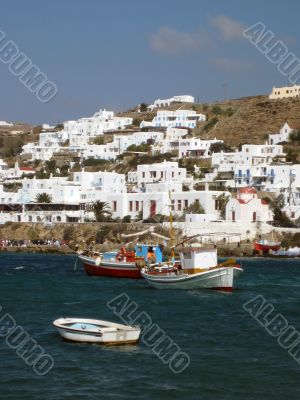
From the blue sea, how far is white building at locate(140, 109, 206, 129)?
97881 millimetres

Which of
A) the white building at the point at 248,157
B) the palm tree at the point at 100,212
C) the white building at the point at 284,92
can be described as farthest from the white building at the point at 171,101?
the palm tree at the point at 100,212

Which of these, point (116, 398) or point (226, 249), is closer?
point (116, 398)

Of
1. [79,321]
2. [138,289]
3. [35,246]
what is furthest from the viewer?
[35,246]

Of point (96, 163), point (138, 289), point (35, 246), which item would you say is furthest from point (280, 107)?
point (138, 289)

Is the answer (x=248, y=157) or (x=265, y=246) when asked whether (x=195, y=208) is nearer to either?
(x=265, y=246)

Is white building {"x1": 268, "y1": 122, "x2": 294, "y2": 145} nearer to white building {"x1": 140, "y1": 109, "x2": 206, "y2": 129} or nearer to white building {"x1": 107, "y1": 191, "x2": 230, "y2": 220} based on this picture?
white building {"x1": 140, "y1": 109, "x2": 206, "y2": 129}

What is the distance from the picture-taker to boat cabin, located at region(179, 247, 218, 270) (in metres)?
44.9

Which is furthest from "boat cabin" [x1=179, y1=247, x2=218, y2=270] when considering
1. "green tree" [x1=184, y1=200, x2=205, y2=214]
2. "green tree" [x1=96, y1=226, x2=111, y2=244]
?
"green tree" [x1=96, y1=226, x2=111, y2=244]

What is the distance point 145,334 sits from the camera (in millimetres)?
28219

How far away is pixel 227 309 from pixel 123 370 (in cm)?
1357

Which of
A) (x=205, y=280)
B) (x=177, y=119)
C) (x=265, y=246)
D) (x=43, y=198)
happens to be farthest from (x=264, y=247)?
(x=177, y=119)

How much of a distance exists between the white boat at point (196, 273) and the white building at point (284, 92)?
109 metres

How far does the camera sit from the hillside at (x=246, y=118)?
133250 millimetres

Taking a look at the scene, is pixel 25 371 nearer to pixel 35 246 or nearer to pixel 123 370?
pixel 123 370
